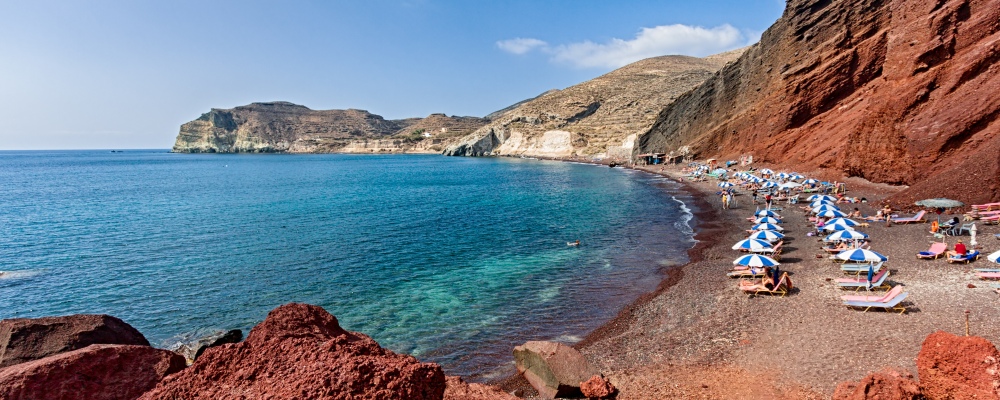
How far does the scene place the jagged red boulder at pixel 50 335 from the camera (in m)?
8.33

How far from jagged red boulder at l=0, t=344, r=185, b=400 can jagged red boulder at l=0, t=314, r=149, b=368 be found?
9.28ft

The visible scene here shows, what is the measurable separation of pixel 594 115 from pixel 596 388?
13778 cm

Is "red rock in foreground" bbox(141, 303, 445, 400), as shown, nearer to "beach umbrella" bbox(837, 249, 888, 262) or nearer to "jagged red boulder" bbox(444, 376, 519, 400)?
"jagged red boulder" bbox(444, 376, 519, 400)

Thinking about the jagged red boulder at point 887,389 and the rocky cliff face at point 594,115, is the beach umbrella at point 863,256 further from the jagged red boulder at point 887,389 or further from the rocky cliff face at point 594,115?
the rocky cliff face at point 594,115

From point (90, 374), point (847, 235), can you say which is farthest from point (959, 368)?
point (847, 235)

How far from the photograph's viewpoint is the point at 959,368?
24.7 ft

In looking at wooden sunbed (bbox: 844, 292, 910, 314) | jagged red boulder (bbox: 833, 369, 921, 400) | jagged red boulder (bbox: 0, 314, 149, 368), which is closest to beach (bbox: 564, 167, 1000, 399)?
wooden sunbed (bbox: 844, 292, 910, 314)

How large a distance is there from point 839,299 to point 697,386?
8616mm

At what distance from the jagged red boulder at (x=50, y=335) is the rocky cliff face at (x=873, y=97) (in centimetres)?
3730

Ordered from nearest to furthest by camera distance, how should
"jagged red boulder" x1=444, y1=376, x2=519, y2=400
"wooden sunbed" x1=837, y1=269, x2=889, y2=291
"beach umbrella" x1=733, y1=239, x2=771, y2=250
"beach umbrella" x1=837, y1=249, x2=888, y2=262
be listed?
"jagged red boulder" x1=444, y1=376, x2=519, y2=400 → "wooden sunbed" x1=837, y1=269, x2=889, y2=291 → "beach umbrella" x1=837, y1=249, x2=888, y2=262 → "beach umbrella" x1=733, y1=239, x2=771, y2=250

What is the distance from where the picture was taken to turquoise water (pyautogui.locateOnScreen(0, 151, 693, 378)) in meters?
18.0

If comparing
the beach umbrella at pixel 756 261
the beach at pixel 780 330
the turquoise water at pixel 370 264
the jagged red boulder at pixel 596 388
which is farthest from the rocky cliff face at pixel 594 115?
the jagged red boulder at pixel 596 388

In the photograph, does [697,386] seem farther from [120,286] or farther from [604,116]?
[604,116]

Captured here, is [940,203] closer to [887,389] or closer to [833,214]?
[833,214]
